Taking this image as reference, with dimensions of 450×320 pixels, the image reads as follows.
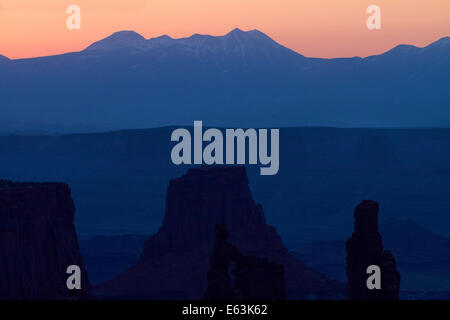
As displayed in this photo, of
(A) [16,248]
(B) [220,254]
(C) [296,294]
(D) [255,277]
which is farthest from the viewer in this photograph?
(C) [296,294]

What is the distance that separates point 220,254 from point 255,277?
647cm

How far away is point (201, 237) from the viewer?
16050 centimetres

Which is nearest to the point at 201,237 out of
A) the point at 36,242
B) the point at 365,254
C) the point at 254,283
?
the point at 36,242

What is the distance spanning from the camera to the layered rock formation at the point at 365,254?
7512 cm

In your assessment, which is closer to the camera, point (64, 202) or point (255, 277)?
point (255, 277)

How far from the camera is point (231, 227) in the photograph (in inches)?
6501

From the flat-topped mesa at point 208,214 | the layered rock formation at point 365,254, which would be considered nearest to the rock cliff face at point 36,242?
the layered rock formation at point 365,254

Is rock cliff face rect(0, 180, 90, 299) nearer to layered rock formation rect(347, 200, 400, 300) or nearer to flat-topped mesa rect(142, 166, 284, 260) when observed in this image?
layered rock formation rect(347, 200, 400, 300)

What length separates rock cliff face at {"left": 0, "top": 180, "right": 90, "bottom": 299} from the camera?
105125mm

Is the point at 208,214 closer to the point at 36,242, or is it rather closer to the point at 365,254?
the point at 36,242

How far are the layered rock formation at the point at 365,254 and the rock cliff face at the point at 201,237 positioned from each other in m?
64.9
